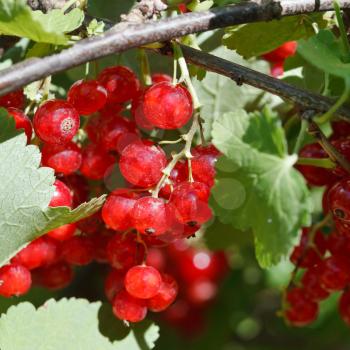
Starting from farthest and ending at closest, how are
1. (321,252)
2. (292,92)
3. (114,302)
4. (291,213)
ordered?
(321,252) → (114,302) → (292,92) → (291,213)

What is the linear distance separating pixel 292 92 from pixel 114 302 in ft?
1.50

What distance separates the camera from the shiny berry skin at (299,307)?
1.37 meters

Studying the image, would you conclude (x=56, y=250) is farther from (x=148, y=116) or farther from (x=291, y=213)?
(x=291, y=213)

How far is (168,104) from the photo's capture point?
953 millimetres

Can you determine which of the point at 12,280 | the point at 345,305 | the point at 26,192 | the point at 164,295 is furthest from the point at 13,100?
the point at 345,305

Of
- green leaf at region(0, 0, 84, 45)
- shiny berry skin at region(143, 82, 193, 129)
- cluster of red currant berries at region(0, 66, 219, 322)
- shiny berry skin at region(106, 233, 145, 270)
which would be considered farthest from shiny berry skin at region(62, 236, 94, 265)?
green leaf at region(0, 0, 84, 45)

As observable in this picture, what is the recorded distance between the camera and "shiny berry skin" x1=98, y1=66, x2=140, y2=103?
1065mm

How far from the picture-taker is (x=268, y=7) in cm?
92

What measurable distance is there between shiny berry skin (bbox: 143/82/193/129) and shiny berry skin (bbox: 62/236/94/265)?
333mm

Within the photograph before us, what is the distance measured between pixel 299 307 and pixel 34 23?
0.81m

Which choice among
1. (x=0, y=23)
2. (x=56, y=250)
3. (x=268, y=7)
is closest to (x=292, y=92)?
(x=268, y=7)

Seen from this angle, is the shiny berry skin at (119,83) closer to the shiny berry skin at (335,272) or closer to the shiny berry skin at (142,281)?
the shiny berry skin at (142,281)

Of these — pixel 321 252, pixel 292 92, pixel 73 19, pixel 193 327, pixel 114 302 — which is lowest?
pixel 193 327

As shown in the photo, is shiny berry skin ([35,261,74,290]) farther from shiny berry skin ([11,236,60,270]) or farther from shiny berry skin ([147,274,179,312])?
shiny berry skin ([147,274,179,312])
